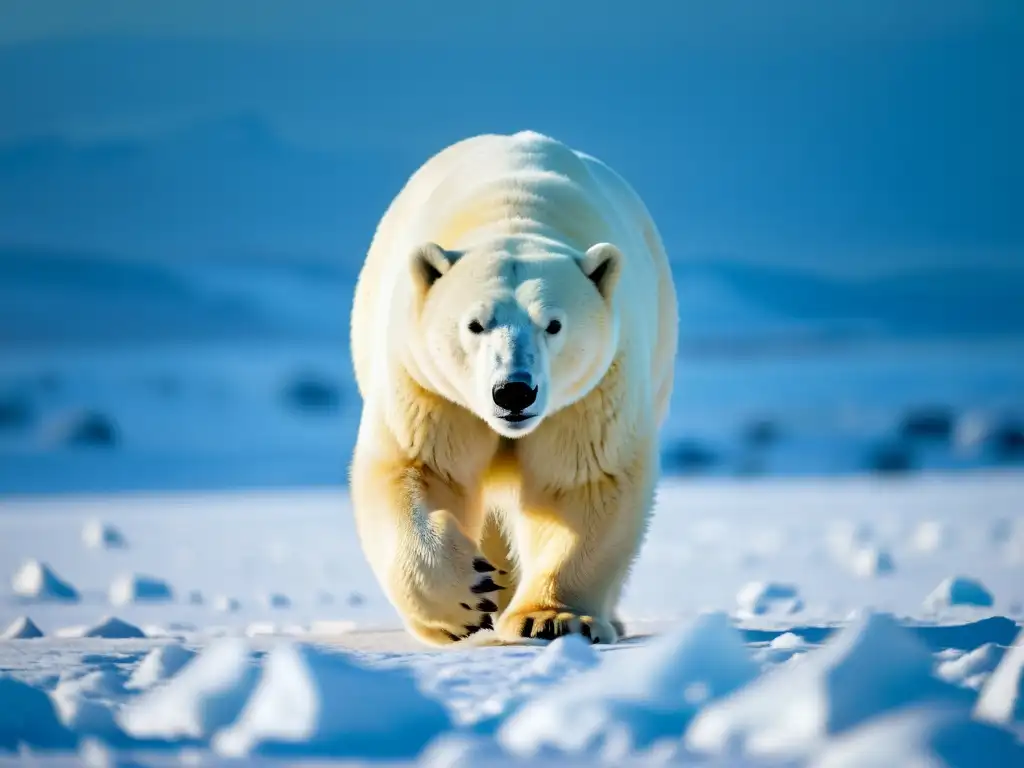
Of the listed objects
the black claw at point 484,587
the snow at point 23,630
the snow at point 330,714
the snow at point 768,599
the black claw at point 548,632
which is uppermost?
the snow at point 768,599

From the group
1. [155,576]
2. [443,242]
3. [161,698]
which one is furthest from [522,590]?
[155,576]

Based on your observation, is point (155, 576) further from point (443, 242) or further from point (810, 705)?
point (810, 705)

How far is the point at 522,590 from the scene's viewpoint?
4.78 meters

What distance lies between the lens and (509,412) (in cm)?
416

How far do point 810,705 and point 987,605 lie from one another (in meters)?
3.13

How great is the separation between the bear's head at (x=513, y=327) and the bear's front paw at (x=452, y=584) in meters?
0.37

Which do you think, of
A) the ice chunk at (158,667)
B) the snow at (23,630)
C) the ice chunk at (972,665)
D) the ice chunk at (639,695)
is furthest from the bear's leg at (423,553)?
the ice chunk at (972,665)

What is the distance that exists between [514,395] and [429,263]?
0.61 meters

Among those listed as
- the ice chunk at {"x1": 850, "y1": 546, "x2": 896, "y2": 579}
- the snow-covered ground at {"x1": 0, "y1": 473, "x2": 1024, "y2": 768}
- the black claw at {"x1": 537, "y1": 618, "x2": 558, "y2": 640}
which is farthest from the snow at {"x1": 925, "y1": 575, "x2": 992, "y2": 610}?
the black claw at {"x1": 537, "y1": 618, "x2": 558, "y2": 640}

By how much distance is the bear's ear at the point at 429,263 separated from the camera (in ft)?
14.7

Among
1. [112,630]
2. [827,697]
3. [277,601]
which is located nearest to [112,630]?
[112,630]

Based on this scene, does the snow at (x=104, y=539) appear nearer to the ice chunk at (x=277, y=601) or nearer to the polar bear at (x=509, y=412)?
the ice chunk at (x=277, y=601)

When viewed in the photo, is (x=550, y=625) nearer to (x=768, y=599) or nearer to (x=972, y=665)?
(x=972, y=665)

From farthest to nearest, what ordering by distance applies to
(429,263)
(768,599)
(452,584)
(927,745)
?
(768,599)
(429,263)
(452,584)
(927,745)
